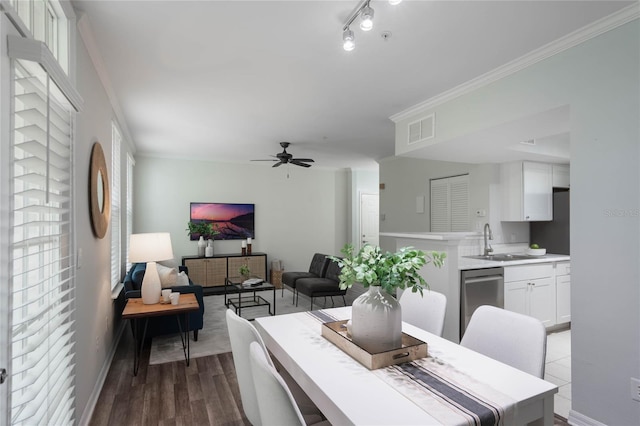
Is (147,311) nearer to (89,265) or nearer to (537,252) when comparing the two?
(89,265)

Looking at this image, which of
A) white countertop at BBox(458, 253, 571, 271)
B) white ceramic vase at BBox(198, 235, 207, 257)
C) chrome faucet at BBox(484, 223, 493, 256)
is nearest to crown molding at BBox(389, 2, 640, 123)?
white countertop at BBox(458, 253, 571, 271)

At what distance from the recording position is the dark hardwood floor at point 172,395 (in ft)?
7.77

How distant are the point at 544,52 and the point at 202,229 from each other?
5.88 metres

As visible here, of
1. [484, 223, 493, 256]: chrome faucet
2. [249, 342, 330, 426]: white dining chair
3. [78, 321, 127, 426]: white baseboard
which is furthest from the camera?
[484, 223, 493, 256]: chrome faucet

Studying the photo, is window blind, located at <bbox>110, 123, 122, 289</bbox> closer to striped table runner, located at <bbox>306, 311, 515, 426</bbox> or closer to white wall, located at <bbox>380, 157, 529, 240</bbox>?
striped table runner, located at <bbox>306, 311, 515, 426</bbox>

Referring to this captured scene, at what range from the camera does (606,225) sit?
2.17 meters

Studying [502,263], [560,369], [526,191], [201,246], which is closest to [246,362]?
[560,369]

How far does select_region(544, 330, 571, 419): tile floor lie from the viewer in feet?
8.46

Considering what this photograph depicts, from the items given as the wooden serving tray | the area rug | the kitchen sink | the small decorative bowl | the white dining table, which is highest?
the small decorative bowl

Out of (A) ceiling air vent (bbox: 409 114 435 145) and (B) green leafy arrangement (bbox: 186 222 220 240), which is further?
(B) green leafy arrangement (bbox: 186 222 220 240)

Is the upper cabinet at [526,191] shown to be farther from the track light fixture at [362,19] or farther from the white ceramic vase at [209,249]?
the white ceramic vase at [209,249]

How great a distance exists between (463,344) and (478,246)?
3002 millimetres

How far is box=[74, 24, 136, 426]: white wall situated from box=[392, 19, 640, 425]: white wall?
316cm

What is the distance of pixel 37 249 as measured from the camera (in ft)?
5.08
